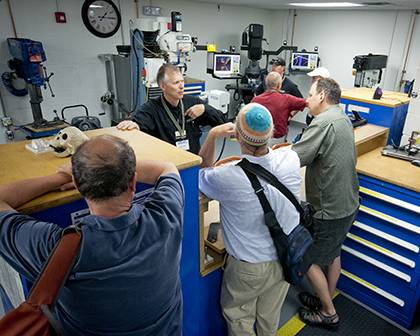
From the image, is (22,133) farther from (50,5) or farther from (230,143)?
(230,143)

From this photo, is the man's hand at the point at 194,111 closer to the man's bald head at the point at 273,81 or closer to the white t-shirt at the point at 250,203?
the white t-shirt at the point at 250,203

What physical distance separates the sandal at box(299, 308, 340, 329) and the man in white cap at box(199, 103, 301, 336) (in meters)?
0.65

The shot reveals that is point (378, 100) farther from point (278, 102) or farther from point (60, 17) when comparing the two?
point (60, 17)

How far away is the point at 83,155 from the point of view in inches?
34.2

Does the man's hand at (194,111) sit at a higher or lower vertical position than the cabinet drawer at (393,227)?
higher

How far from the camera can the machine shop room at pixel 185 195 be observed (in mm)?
871

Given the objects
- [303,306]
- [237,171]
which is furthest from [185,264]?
[303,306]

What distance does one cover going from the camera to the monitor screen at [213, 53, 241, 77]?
5.61 meters

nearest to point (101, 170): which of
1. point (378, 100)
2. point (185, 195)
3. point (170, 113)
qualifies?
point (185, 195)

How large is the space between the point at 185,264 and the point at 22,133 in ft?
10.3

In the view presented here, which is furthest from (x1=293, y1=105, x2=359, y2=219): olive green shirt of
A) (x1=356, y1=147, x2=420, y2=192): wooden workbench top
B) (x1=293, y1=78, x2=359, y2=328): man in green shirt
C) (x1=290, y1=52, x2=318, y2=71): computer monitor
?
(x1=290, y1=52, x2=318, y2=71): computer monitor

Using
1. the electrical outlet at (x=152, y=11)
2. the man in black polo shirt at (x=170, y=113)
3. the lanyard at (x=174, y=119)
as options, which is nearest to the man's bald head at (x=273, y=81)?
the man in black polo shirt at (x=170, y=113)

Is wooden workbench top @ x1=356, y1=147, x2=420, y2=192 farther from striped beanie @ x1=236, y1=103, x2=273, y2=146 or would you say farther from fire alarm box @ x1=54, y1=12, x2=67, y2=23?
fire alarm box @ x1=54, y1=12, x2=67, y2=23

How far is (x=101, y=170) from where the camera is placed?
0.85 m
